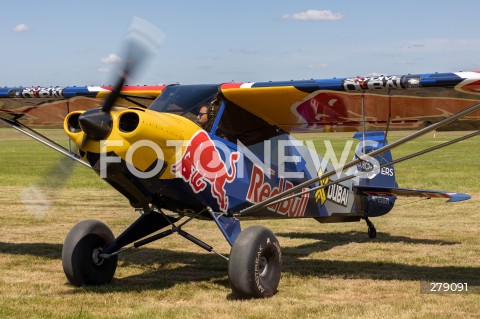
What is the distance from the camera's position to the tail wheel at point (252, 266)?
22.8ft

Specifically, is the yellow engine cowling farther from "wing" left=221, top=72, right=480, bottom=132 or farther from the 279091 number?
the 279091 number

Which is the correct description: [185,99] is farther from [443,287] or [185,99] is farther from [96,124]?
[443,287]

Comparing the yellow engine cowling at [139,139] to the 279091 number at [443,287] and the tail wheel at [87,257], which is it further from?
the 279091 number at [443,287]

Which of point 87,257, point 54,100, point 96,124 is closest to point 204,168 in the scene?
point 96,124

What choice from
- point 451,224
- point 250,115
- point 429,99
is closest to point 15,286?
point 250,115

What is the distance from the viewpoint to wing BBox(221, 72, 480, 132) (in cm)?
750

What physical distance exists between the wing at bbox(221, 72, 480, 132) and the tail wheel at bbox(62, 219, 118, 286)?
2170mm

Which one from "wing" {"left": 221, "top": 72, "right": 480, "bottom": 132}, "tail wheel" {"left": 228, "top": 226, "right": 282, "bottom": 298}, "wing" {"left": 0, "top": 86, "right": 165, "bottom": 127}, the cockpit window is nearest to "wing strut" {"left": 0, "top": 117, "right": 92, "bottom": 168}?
"wing" {"left": 0, "top": 86, "right": 165, "bottom": 127}

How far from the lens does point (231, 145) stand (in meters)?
8.03

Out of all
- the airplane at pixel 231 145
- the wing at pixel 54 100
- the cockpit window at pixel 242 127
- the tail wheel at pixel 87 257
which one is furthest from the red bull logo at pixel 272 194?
the tail wheel at pixel 87 257

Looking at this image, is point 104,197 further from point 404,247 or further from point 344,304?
point 344,304

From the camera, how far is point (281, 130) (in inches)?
356

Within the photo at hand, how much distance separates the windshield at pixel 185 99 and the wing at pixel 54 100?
2.69 feet

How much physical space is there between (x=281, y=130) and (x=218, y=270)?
6.28 ft
